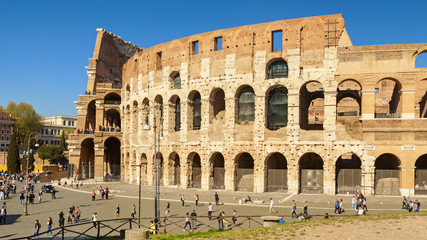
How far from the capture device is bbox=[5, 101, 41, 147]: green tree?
90.7m

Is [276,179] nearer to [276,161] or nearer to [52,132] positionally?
[276,161]

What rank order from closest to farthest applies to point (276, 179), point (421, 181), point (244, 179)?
point (421, 181) < point (276, 179) < point (244, 179)

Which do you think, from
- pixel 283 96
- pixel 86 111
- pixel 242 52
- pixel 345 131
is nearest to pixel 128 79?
pixel 86 111

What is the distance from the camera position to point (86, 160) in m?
55.2

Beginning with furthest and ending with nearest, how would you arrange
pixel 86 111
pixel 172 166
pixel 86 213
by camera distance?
pixel 86 111 < pixel 172 166 < pixel 86 213

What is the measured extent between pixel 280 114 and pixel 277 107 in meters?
0.71

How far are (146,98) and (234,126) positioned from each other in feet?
43.8

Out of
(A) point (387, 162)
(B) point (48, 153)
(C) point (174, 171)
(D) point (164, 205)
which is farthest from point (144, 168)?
(B) point (48, 153)

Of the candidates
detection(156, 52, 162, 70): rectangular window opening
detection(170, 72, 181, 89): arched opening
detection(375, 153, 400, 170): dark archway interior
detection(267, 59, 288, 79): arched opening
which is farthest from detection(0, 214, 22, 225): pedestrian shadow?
detection(375, 153, 400, 170): dark archway interior

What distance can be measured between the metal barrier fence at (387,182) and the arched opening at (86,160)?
3769 cm

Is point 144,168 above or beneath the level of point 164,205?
above

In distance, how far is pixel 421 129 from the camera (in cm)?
3038

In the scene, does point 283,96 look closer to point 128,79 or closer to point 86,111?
point 128,79

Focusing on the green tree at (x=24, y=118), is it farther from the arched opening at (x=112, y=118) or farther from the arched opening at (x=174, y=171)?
the arched opening at (x=174, y=171)
